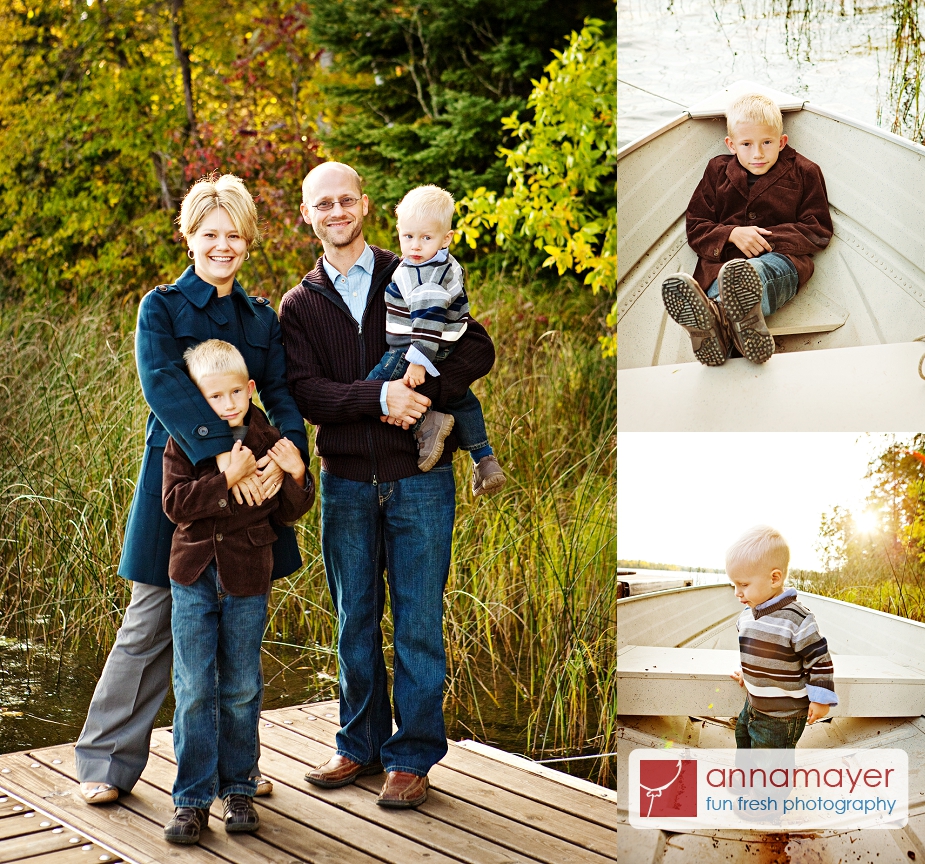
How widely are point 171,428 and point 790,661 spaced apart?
1.48 metres

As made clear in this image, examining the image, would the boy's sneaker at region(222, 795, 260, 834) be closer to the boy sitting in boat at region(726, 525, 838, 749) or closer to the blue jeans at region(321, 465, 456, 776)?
the blue jeans at region(321, 465, 456, 776)

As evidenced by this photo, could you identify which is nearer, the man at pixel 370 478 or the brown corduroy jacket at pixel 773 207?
the brown corduroy jacket at pixel 773 207

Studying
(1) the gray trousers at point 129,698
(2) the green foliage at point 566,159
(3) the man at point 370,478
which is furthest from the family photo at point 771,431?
(2) the green foliage at point 566,159

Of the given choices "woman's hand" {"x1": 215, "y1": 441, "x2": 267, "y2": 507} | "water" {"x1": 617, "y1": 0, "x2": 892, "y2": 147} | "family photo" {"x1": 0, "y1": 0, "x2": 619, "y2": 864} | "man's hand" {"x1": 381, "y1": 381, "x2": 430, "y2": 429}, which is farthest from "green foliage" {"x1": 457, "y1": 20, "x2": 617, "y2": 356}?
"water" {"x1": 617, "y1": 0, "x2": 892, "y2": 147}

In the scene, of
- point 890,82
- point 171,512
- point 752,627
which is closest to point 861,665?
point 752,627

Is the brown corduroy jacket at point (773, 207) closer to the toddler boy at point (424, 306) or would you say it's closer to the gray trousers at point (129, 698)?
the toddler boy at point (424, 306)

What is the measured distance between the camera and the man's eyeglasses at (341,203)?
2828 mm

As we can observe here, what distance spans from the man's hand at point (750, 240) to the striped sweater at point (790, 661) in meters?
0.67

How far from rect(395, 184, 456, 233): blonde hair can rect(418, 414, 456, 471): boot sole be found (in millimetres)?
492

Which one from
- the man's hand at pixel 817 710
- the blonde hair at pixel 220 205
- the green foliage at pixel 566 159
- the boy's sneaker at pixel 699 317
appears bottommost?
the man's hand at pixel 817 710

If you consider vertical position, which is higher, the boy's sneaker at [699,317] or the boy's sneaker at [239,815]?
the boy's sneaker at [699,317]

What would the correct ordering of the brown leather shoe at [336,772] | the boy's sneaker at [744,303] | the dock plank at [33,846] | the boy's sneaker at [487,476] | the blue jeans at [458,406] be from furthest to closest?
1. the brown leather shoe at [336,772]
2. the boy's sneaker at [487,476]
3. the blue jeans at [458,406]
4. the dock plank at [33,846]
5. the boy's sneaker at [744,303]

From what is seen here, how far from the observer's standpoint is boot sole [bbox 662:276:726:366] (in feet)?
6.95

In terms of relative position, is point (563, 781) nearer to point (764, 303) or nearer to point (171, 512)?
point (171, 512)
